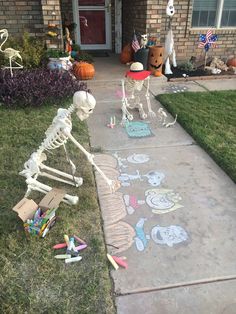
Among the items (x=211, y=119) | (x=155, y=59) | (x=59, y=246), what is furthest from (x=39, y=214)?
(x=155, y=59)

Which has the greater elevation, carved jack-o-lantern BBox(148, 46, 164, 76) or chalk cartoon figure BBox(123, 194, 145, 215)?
carved jack-o-lantern BBox(148, 46, 164, 76)

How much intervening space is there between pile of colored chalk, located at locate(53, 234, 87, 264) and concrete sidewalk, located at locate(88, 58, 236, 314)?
0.23 metres

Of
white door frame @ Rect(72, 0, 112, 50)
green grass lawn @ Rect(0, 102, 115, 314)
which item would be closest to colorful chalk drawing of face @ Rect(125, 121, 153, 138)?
green grass lawn @ Rect(0, 102, 115, 314)

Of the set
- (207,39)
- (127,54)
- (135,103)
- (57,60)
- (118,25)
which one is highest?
(118,25)

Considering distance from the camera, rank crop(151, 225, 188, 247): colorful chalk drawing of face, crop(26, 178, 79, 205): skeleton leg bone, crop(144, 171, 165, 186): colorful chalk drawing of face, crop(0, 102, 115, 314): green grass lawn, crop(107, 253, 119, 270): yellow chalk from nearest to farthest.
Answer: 1. crop(0, 102, 115, 314): green grass lawn
2. crop(107, 253, 119, 270): yellow chalk
3. crop(151, 225, 188, 247): colorful chalk drawing of face
4. crop(26, 178, 79, 205): skeleton leg bone
5. crop(144, 171, 165, 186): colorful chalk drawing of face

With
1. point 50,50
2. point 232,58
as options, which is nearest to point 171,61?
point 232,58

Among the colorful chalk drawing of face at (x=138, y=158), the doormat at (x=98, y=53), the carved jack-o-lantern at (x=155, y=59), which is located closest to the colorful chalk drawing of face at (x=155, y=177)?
the colorful chalk drawing of face at (x=138, y=158)

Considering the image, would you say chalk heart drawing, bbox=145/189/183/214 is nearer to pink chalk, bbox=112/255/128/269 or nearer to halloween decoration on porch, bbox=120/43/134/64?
pink chalk, bbox=112/255/128/269

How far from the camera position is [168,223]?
274 centimetres

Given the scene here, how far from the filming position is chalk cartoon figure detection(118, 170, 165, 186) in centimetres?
333

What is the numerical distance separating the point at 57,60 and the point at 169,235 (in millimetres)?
4948

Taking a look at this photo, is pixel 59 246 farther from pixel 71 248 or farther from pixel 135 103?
pixel 135 103

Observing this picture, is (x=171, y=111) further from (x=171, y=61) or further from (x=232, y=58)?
(x=232, y=58)

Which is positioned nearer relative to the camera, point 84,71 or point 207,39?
point 84,71
